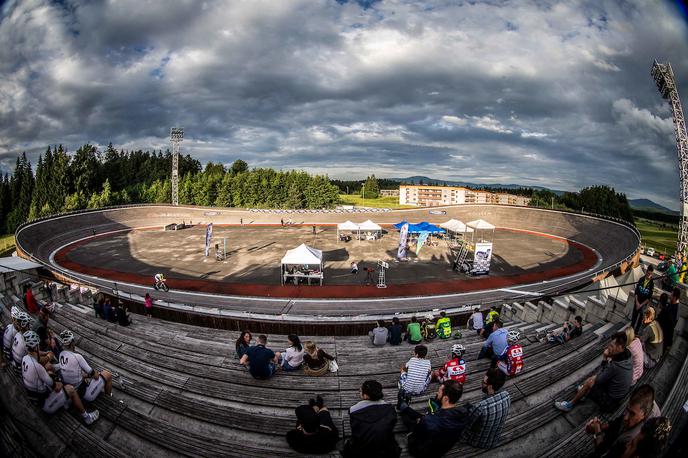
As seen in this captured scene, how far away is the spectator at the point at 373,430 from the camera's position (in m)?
3.39

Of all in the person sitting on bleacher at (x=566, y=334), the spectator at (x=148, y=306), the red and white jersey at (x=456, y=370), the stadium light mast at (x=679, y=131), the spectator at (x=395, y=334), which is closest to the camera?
the red and white jersey at (x=456, y=370)

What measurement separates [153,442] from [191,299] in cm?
1351

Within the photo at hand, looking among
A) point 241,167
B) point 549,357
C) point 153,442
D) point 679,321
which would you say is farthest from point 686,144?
point 241,167

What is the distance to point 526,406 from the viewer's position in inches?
189

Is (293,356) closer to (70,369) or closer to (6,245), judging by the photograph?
(70,369)

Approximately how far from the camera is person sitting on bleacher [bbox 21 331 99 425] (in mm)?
4105

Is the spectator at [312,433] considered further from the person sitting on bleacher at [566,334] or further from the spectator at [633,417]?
the person sitting on bleacher at [566,334]

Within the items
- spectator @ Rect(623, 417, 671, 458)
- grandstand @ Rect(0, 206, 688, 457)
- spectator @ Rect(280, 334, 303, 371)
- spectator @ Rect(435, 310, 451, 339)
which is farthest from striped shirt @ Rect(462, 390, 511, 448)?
spectator @ Rect(435, 310, 451, 339)

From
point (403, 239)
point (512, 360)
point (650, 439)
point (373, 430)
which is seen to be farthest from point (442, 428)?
point (403, 239)

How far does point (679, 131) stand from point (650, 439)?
34.9m

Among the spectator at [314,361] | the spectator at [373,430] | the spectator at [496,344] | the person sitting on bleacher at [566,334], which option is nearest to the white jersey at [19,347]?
the spectator at [314,361]

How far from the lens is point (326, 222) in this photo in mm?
50594

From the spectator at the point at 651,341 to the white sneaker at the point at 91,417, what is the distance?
356 inches

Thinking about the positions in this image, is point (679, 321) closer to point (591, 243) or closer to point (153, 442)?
point (153, 442)
